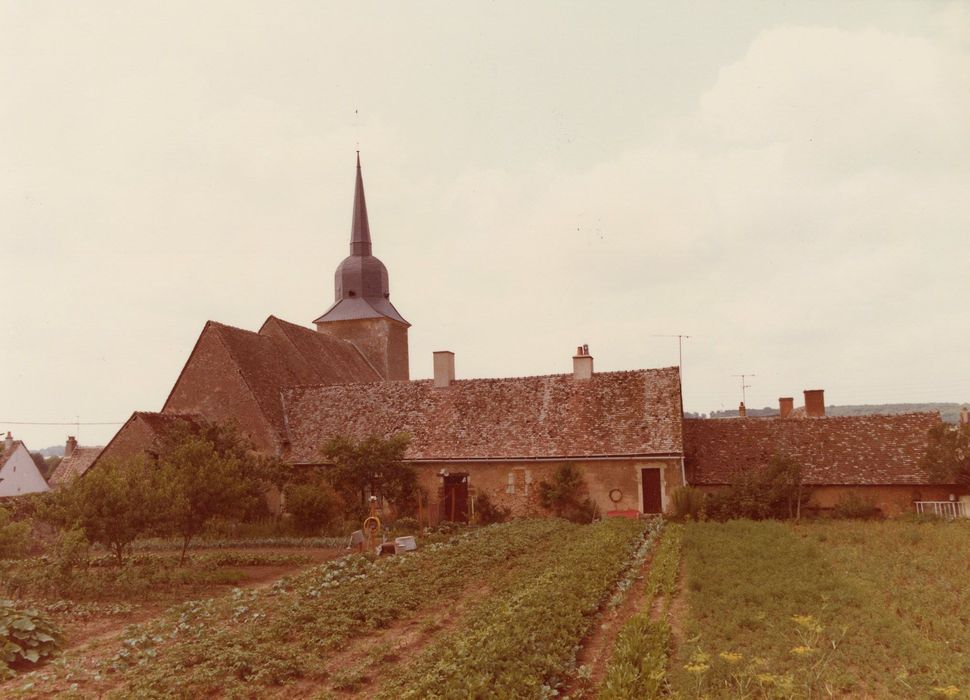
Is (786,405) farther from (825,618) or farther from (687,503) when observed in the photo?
(825,618)

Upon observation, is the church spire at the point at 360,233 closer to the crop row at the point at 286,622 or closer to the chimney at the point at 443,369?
the chimney at the point at 443,369

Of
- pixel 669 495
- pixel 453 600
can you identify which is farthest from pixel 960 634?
pixel 669 495

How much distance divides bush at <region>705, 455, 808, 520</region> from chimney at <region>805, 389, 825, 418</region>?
9055 millimetres

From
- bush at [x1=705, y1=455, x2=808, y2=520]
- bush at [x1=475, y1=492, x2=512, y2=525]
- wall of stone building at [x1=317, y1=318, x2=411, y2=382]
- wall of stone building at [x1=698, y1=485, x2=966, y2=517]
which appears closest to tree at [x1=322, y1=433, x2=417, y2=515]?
bush at [x1=475, y1=492, x2=512, y2=525]

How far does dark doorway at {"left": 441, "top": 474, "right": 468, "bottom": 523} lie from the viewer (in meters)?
26.7

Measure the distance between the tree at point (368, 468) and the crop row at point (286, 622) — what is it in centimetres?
715

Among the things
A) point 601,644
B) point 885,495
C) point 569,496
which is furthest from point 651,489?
point 601,644

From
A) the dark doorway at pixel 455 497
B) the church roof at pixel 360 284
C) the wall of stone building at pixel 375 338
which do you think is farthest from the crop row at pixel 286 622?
the church roof at pixel 360 284

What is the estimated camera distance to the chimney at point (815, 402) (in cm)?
3234

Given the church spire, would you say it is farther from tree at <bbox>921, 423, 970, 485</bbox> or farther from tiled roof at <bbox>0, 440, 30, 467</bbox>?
tree at <bbox>921, 423, 970, 485</bbox>

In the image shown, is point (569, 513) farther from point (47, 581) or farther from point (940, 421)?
point (47, 581)

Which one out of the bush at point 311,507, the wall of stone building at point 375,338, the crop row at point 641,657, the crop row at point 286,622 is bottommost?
the crop row at point 286,622

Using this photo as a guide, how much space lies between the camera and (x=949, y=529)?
1955cm

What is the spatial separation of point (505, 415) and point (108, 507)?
53.5 ft
